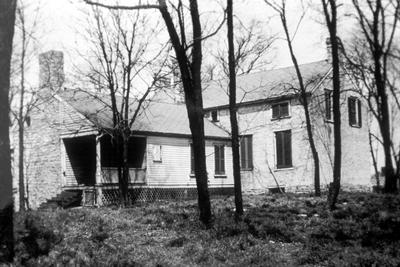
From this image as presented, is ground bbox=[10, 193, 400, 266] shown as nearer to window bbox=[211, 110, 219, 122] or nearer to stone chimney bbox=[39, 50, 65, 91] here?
stone chimney bbox=[39, 50, 65, 91]

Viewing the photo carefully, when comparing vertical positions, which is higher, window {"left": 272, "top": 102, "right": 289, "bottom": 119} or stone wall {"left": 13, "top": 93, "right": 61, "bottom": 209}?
window {"left": 272, "top": 102, "right": 289, "bottom": 119}

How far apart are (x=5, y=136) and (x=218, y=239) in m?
5.40

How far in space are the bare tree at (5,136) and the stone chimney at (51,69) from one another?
2058cm

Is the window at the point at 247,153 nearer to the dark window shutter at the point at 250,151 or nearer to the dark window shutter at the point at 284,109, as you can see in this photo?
the dark window shutter at the point at 250,151

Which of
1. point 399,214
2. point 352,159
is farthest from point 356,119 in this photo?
point 399,214

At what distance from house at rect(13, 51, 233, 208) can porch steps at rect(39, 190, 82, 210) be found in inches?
19.6

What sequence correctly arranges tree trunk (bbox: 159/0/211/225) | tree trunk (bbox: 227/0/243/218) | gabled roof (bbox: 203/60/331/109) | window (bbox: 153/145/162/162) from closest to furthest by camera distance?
1. tree trunk (bbox: 159/0/211/225)
2. tree trunk (bbox: 227/0/243/218)
3. window (bbox: 153/145/162/162)
4. gabled roof (bbox: 203/60/331/109)

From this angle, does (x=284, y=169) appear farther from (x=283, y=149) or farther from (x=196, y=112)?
(x=196, y=112)

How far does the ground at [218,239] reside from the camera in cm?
946

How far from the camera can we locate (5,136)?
9414mm

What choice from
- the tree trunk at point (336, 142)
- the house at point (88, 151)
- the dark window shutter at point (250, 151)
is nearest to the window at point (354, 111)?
the dark window shutter at point (250, 151)

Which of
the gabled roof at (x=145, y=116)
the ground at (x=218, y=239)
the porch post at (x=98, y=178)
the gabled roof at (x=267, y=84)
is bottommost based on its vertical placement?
the ground at (x=218, y=239)

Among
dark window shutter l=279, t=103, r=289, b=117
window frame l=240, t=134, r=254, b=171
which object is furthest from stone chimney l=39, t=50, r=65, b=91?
dark window shutter l=279, t=103, r=289, b=117

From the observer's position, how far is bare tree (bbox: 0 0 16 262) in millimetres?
9336
